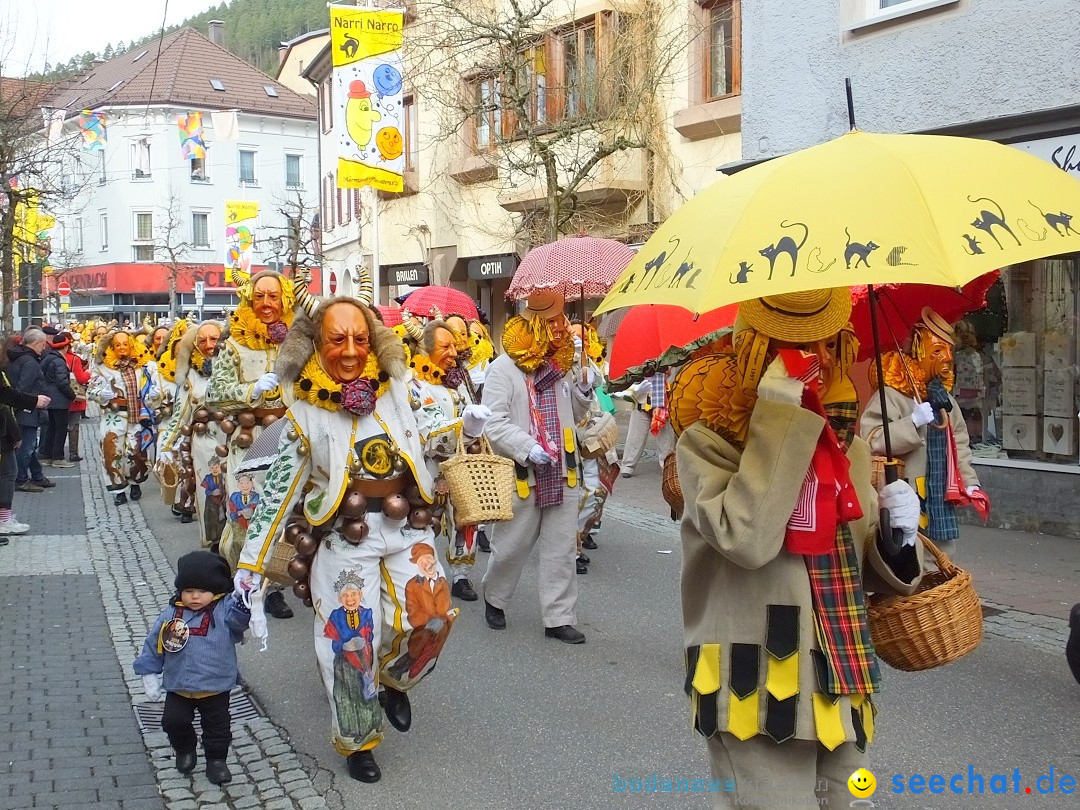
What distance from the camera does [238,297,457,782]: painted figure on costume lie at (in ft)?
14.6

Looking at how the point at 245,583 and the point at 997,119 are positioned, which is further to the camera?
the point at 997,119

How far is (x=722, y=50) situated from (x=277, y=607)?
11622 millimetres

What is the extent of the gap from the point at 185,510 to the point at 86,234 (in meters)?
51.1

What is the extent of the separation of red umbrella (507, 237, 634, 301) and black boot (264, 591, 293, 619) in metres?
2.60

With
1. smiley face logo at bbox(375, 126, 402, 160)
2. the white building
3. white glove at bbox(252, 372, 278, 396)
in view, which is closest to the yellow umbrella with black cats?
white glove at bbox(252, 372, 278, 396)

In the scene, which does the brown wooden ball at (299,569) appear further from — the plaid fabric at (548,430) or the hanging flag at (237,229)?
the hanging flag at (237,229)

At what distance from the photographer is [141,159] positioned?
54594mm

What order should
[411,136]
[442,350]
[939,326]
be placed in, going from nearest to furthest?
[939,326] < [442,350] < [411,136]

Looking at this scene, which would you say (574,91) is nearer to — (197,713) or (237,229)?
(197,713)

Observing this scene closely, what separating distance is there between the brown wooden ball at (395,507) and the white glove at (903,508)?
2247 millimetres

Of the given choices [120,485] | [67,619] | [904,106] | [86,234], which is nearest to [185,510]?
→ [120,485]

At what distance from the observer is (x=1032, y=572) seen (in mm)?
8227

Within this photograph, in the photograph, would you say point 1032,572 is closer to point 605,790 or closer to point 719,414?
point 605,790

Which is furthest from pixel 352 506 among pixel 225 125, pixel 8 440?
pixel 225 125
